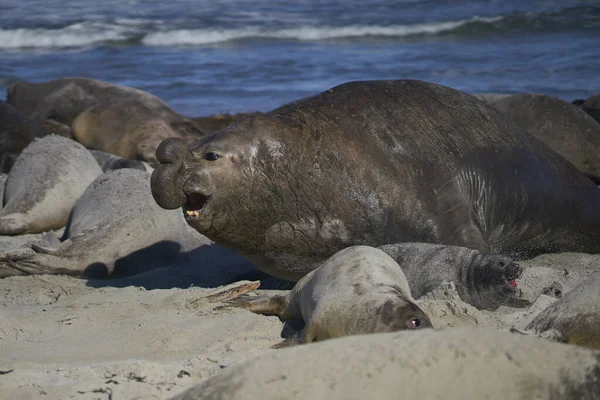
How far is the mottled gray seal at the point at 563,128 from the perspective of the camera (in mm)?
9773

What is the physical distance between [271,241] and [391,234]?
2.49 feet

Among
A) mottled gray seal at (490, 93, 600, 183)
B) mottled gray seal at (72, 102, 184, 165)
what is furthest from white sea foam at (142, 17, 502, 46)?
mottled gray seal at (490, 93, 600, 183)

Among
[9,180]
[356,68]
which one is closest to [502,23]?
[356,68]

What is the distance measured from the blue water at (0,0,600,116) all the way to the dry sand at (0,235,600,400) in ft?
28.8

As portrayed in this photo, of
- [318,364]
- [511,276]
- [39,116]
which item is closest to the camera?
[318,364]

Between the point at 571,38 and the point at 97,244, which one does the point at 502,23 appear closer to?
the point at 571,38

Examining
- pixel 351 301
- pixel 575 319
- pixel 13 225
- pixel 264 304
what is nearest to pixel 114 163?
pixel 13 225

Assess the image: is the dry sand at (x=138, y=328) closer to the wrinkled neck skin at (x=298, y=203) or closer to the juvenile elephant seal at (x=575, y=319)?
A: the juvenile elephant seal at (x=575, y=319)

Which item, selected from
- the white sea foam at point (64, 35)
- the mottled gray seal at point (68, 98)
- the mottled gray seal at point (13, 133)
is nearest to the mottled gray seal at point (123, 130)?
the mottled gray seal at point (68, 98)

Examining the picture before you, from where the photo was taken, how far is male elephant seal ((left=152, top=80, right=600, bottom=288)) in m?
6.11

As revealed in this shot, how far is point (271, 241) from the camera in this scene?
20.5ft

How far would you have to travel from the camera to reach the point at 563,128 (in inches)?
390

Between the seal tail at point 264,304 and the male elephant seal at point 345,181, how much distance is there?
60 centimetres

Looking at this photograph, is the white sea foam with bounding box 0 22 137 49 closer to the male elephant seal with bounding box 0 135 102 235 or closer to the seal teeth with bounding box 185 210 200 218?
the male elephant seal with bounding box 0 135 102 235
